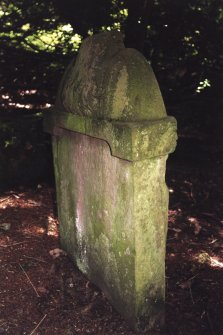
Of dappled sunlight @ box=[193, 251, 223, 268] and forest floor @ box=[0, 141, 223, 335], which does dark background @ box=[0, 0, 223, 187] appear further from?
dappled sunlight @ box=[193, 251, 223, 268]

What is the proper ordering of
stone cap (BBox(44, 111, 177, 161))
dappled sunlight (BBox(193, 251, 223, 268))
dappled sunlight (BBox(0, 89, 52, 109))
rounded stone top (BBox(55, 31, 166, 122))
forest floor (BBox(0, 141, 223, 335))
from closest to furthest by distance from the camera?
1. stone cap (BBox(44, 111, 177, 161))
2. rounded stone top (BBox(55, 31, 166, 122))
3. forest floor (BBox(0, 141, 223, 335))
4. dappled sunlight (BBox(193, 251, 223, 268))
5. dappled sunlight (BBox(0, 89, 52, 109))

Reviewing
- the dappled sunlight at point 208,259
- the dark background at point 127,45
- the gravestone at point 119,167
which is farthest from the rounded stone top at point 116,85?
the dark background at point 127,45

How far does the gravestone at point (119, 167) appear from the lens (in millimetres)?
2541

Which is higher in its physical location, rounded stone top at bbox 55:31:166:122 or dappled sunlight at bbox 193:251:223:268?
rounded stone top at bbox 55:31:166:122

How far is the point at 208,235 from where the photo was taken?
4.51 metres

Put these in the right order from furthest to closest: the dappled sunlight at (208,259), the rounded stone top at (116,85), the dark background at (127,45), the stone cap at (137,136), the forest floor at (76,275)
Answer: the dark background at (127,45)
the dappled sunlight at (208,259)
the forest floor at (76,275)
the rounded stone top at (116,85)
the stone cap at (137,136)

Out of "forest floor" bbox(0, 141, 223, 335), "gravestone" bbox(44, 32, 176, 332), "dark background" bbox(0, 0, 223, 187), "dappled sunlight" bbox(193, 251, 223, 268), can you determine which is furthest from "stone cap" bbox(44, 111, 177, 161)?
"dark background" bbox(0, 0, 223, 187)

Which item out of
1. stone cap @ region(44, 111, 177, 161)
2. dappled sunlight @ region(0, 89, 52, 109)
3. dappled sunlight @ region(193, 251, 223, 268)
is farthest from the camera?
dappled sunlight @ region(0, 89, 52, 109)

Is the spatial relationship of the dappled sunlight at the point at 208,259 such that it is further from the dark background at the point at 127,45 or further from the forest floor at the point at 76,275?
the dark background at the point at 127,45

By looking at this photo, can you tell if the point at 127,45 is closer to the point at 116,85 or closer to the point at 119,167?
the point at 116,85

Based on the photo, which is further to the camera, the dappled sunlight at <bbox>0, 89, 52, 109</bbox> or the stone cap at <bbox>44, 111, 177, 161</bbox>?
the dappled sunlight at <bbox>0, 89, 52, 109</bbox>

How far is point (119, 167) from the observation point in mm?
2688

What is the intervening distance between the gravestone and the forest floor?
0.70 ft

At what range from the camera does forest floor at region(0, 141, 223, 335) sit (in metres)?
3.05
